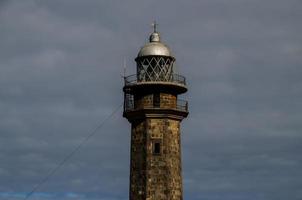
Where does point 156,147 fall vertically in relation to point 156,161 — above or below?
above

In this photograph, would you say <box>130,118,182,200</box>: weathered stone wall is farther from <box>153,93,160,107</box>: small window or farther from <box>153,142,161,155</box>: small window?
<box>153,93,160,107</box>: small window

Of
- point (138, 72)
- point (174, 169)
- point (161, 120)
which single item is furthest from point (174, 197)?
point (138, 72)

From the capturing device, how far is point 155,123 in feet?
168

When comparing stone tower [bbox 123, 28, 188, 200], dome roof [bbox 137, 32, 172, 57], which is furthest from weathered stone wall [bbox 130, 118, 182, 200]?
dome roof [bbox 137, 32, 172, 57]

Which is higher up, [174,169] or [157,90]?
[157,90]

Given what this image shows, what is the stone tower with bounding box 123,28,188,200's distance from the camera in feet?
164

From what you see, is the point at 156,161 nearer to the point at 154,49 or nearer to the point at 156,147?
the point at 156,147

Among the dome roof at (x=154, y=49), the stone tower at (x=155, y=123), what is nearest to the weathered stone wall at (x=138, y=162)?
the stone tower at (x=155, y=123)

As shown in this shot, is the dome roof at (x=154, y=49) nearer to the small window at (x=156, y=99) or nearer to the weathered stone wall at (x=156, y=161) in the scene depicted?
the small window at (x=156, y=99)

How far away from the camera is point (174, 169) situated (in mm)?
50812

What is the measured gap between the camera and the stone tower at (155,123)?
50.1 m

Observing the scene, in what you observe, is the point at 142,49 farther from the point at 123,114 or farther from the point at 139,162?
the point at 139,162

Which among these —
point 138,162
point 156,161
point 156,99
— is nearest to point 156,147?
point 156,161

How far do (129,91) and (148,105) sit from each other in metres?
1.90
